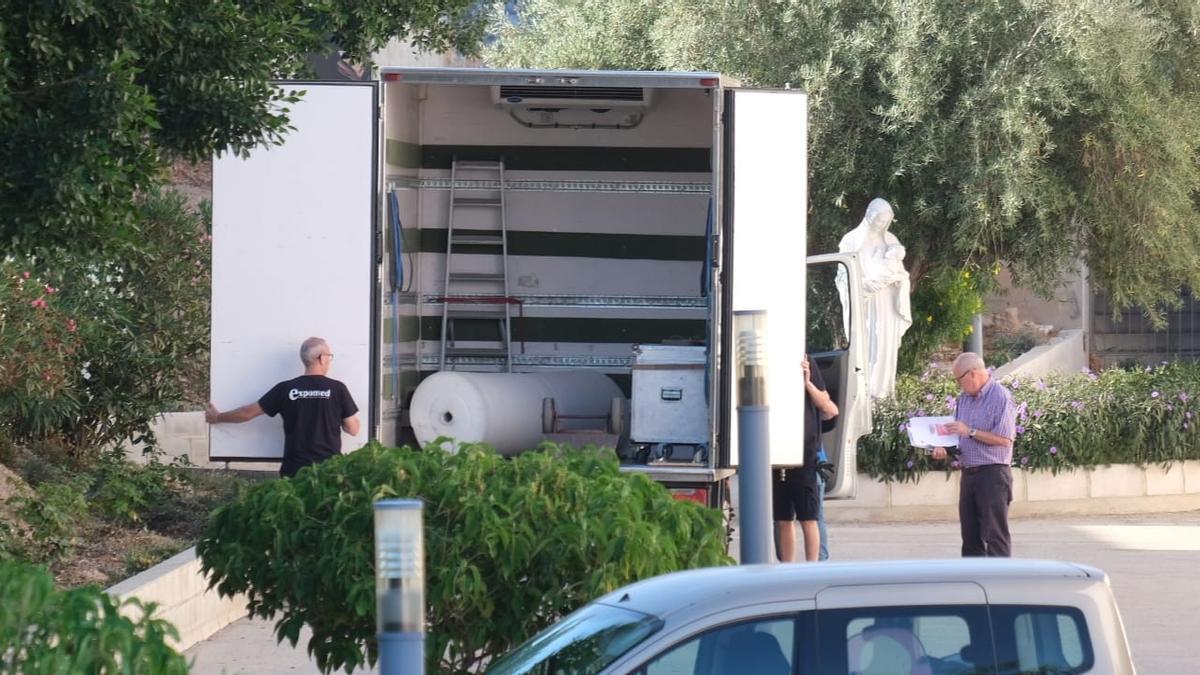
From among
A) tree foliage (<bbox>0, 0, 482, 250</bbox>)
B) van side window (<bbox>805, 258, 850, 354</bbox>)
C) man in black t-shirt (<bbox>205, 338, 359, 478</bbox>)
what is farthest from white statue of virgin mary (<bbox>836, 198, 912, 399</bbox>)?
tree foliage (<bbox>0, 0, 482, 250</bbox>)

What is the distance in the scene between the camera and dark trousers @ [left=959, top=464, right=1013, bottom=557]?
30.8 feet

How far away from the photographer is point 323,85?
9.23 meters

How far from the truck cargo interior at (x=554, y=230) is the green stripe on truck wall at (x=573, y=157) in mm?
10

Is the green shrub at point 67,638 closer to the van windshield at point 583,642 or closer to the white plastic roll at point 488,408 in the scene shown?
the van windshield at point 583,642

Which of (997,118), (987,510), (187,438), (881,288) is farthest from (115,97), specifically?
(997,118)

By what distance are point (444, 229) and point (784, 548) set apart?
3.33 meters

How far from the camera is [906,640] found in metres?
4.47

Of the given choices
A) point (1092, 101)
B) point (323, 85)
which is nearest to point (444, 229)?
point (323, 85)

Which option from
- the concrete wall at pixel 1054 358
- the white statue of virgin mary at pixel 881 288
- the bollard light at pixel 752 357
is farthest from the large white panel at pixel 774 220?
the concrete wall at pixel 1054 358

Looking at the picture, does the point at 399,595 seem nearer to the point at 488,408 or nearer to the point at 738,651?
the point at 738,651

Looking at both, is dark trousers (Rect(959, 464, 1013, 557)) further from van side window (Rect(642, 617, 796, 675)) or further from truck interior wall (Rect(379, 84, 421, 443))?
van side window (Rect(642, 617, 796, 675))

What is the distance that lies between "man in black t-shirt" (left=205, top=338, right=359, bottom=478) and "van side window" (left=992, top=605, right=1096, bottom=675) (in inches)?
207

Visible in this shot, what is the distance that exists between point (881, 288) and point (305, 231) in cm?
753

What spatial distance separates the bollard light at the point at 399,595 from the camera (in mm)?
3318
